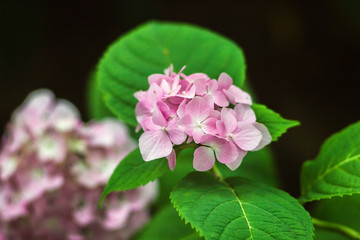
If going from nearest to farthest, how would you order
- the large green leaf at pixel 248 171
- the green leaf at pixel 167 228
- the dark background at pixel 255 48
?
the green leaf at pixel 167 228 → the large green leaf at pixel 248 171 → the dark background at pixel 255 48

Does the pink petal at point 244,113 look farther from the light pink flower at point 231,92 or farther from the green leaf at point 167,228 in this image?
the green leaf at point 167,228

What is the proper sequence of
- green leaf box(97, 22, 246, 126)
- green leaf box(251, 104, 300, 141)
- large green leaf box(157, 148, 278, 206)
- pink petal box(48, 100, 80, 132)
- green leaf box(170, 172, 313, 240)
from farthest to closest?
large green leaf box(157, 148, 278, 206)
pink petal box(48, 100, 80, 132)
green leaf box(97, 22, 246, 126)
green leaf box(251, 104, 300, 141)
green leaf box(170, 172, 313, 240)

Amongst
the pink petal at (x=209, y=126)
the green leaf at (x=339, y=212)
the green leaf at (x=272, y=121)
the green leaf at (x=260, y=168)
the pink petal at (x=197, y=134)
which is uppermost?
the pink petal at (x=209, y=126)

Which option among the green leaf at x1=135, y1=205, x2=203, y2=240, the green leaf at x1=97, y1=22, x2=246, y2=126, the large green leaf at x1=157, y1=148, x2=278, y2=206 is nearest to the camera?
the green leaf at x1=97, y1=22, x2=246, y2=126

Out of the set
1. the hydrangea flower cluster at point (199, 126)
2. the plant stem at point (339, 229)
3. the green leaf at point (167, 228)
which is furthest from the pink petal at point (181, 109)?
the green leaf at point (167, 228)

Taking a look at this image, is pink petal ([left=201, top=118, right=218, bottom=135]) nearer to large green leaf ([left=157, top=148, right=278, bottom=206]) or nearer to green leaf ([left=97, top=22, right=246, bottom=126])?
green leaf ([left=97, top=22, right=246, bottom=126])

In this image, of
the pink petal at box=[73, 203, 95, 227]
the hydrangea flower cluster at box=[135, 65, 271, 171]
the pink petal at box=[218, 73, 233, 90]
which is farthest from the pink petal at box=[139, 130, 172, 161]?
the pink petal at box=[73, 203, 95, 227]

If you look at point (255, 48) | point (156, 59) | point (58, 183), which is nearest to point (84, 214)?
point (58, 183)
